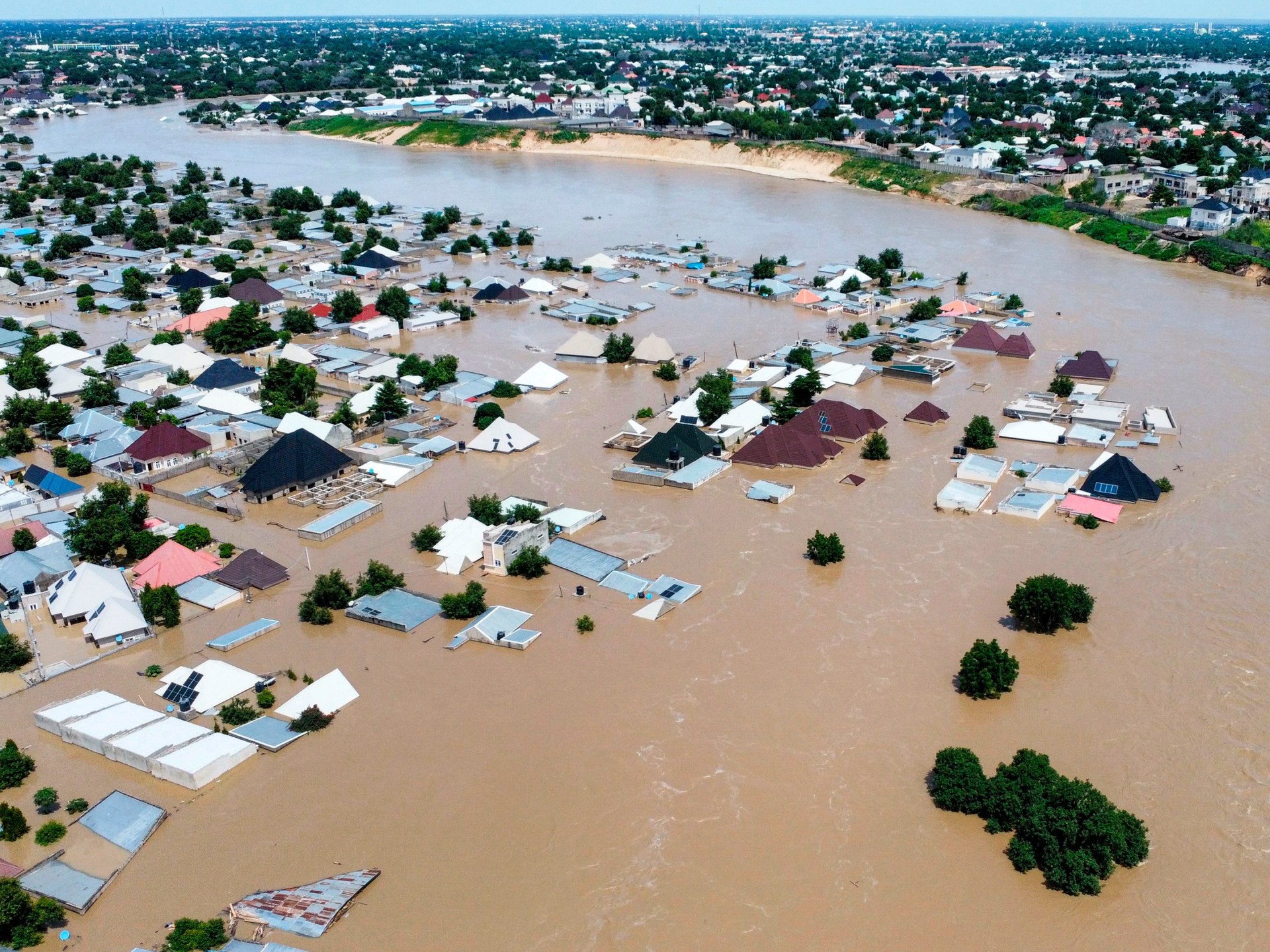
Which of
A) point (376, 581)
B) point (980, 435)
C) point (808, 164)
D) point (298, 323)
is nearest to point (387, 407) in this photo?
point (376, 581)

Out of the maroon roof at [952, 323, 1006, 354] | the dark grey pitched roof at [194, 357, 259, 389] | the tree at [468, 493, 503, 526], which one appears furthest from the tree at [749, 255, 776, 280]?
the tree at [468, 493, 503, 526]

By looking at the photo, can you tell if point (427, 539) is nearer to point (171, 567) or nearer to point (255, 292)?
point (171, 567)

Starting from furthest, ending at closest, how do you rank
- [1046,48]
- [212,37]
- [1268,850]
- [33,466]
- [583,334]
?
[212,37] → [1046,48] → [583,334] → [33,466] → [1268,850]

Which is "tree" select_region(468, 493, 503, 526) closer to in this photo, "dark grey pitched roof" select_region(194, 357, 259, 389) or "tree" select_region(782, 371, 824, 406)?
"tree" select_region(782, 371, 824, 406)

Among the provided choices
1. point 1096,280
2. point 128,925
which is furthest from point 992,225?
point 128,925

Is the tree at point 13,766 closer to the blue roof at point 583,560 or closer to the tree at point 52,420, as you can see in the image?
the blue roof at point 583,560

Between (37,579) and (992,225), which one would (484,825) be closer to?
(37,579)
